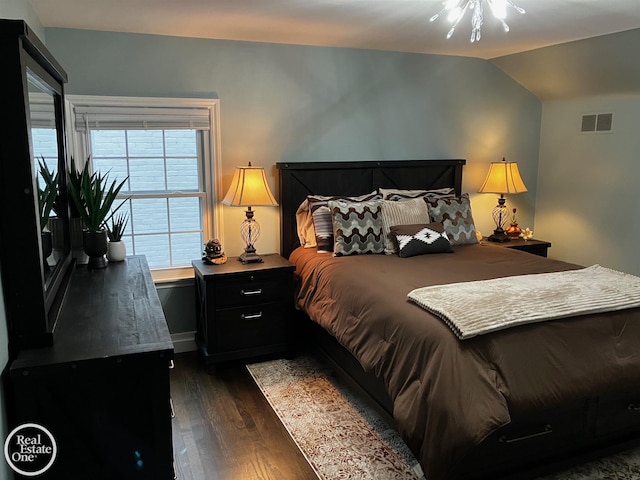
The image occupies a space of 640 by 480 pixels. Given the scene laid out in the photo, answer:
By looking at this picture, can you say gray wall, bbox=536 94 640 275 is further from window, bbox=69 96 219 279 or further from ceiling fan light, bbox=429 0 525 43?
window, bbox=69 96 219 279

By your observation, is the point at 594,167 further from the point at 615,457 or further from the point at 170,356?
the point at 170,356

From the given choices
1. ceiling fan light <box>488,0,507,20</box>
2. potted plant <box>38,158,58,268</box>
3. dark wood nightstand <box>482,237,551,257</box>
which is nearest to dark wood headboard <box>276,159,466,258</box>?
dark wood nightstand <box>482,237,551,257</box>

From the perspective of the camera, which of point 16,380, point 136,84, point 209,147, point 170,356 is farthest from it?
point 209,147

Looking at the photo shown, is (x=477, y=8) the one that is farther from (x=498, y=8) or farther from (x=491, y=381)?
(x=491, y=381)

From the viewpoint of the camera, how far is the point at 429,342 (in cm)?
227

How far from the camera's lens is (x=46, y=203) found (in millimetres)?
2021

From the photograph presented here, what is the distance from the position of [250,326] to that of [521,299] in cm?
187

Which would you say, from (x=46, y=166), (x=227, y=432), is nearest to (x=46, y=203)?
(x=46, y=166)

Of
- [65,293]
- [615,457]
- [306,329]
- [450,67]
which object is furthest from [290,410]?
[450,67]

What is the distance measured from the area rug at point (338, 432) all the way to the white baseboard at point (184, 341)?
0.56 meters

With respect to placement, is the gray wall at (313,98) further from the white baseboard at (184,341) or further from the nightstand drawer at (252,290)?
the nightstand drawer at (252,290)

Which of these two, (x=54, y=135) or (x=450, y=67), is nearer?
(x=54, y=135)

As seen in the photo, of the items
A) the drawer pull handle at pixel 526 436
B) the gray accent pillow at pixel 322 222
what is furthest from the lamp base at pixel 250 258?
the drawer pull handle at pixel 526 436

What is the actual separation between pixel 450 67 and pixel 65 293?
3.59 meters
